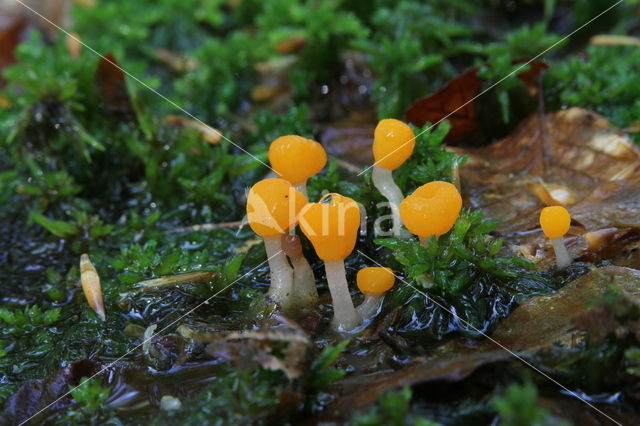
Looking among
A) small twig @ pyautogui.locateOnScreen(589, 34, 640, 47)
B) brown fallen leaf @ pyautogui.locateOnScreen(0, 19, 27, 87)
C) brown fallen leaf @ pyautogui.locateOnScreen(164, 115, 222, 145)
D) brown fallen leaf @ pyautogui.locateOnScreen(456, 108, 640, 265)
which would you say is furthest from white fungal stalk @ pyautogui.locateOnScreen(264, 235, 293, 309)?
brown fallen leaf @ pyautogui.locateOnScreen(0, 19, 27, 87)

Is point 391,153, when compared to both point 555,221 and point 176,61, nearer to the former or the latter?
point 555,221

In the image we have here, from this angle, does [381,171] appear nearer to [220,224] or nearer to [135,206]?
[220,224]

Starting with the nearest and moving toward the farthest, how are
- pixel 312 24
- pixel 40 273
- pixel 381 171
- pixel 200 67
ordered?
pixel 381 171 → pixel 40 273 → pixel 312 24 → pixel 200 67

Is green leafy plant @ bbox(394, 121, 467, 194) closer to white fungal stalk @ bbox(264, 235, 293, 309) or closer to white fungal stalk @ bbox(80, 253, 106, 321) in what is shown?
white fungal stalk @ bbox(264, 235, 293, 309)

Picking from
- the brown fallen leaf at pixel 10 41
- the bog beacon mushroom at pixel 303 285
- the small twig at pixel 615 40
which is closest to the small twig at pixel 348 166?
the bog beacon mushroom at pixel 303 285

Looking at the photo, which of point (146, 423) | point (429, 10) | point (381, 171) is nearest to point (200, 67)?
point (429, 10)

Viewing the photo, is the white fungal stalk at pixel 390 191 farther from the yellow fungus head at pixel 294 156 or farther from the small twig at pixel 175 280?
the small twig at pixel 175 280
